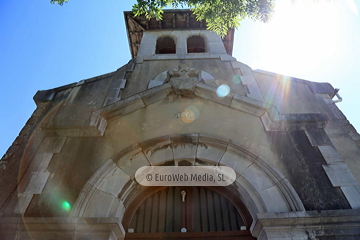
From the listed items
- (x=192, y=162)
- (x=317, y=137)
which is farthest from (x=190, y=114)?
(x=317, y=137)

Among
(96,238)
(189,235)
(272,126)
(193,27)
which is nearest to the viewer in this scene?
(96,238)

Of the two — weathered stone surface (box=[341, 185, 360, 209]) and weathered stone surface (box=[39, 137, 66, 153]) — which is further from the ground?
weathered stone surface (box=[39, 137, 66, 153])

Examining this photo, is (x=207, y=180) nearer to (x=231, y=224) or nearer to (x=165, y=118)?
(x=231, y=224)

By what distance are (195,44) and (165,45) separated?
1239mm

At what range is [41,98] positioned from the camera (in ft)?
20.2

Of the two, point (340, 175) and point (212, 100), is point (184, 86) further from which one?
point (340, 175)

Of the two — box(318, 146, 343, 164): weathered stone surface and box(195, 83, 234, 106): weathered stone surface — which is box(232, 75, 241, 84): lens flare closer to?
box(195, 83, 234, 106): weathered stone surface

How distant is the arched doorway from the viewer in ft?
13.3

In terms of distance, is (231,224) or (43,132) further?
(43,132)

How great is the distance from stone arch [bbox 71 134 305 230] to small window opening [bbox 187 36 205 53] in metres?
6.29

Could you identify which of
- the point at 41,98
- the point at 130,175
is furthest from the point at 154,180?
the point at 41,98

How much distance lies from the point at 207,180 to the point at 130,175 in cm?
136

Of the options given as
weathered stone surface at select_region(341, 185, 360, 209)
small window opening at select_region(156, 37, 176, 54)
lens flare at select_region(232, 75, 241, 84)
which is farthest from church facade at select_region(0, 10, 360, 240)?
small window opening at select_region(156, 37, 176, 54)

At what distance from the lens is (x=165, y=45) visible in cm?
1002
